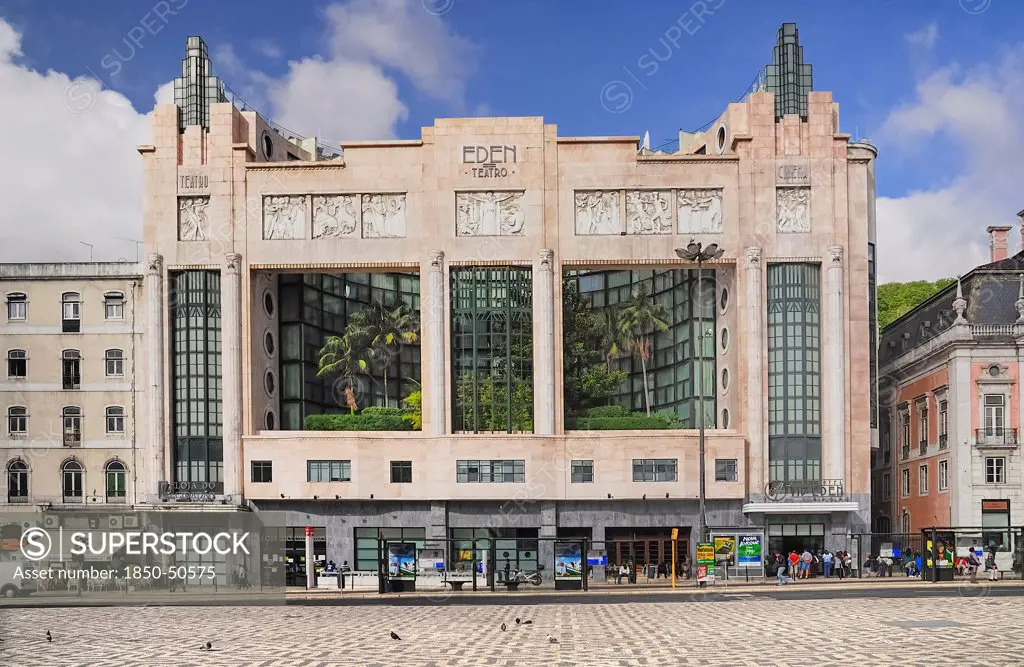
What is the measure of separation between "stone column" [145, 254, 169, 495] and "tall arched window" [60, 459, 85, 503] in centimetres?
466

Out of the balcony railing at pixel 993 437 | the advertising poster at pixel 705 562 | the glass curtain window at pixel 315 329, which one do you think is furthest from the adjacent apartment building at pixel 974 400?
the glass curtain window at pixel 315 329

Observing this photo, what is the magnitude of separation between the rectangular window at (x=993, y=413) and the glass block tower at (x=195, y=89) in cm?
4895

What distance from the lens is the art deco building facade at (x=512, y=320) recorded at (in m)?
76.1

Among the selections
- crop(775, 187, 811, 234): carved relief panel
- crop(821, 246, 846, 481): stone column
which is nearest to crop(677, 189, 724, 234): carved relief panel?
crop(775, 187, 811, 234): carved relief panel

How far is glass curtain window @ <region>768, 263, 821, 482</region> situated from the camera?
76375mm

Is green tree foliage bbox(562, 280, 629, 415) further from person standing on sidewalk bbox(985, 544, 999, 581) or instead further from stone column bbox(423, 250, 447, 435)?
person standing on sidewalk bbox(985, 544, 999, 581)

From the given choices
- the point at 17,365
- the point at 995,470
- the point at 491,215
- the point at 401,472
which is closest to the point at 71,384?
the point at 17,365

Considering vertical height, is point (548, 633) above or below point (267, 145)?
below

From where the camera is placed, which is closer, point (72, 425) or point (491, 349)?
point (491, 349)

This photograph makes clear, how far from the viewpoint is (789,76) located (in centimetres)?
8000

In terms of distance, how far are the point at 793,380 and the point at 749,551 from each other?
1122 cm

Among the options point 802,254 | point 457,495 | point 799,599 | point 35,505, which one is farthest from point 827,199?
point 35,505

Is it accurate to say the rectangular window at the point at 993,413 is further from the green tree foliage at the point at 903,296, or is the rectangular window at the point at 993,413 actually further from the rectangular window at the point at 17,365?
the rectangular window at the point at 17,365

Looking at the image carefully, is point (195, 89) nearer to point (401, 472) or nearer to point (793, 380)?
point (401, 472)
